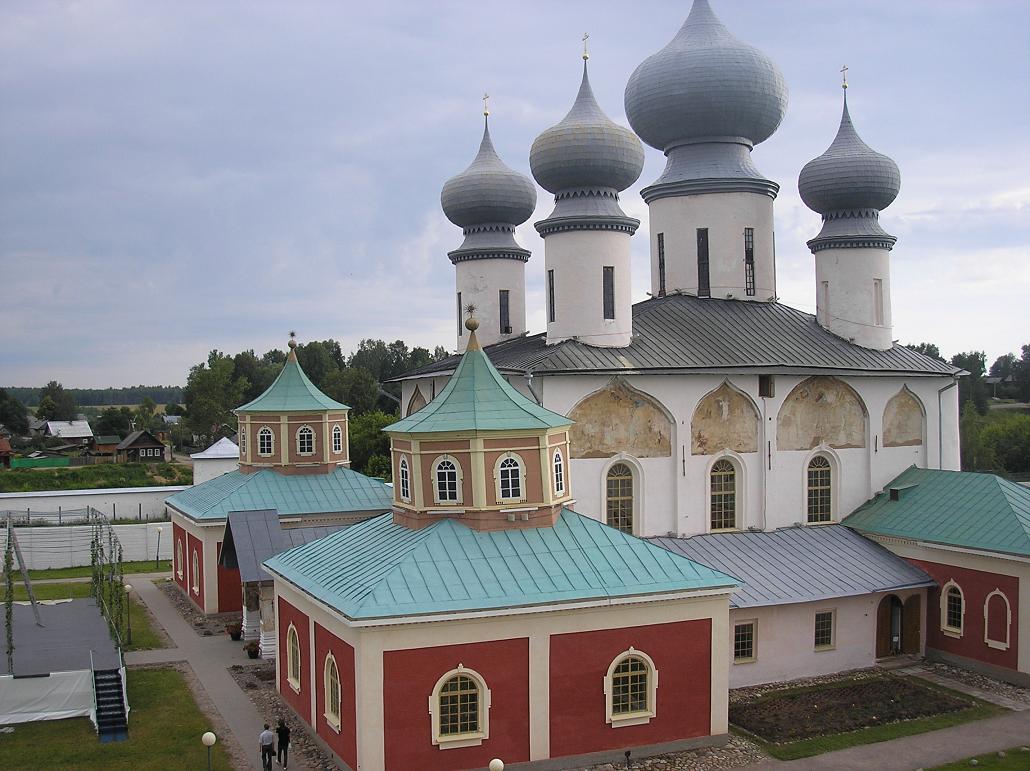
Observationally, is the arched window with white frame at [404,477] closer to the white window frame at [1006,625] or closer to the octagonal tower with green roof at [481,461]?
the octagonal tower with green roof at [481,461]

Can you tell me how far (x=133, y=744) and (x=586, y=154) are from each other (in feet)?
48.2

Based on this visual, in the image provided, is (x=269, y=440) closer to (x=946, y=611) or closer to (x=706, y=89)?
(x=706, y=89)

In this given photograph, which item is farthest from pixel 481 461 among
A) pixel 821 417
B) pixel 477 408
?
pixel 821 417

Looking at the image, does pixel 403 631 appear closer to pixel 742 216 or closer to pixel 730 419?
pixel 730 419

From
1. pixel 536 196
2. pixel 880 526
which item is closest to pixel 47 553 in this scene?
pixel 536 196

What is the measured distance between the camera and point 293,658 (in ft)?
57.1

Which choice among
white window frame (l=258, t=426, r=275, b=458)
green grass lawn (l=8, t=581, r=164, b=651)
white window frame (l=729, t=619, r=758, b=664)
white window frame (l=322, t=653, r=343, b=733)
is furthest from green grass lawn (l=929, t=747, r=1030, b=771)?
white window frame (l=258, t=426, r=275, b=458)

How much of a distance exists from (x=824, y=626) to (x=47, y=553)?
26.6 m

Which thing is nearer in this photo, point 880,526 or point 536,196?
point 880,526

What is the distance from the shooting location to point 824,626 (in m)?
20.1

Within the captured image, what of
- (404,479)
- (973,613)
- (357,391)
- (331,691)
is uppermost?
(357,391)

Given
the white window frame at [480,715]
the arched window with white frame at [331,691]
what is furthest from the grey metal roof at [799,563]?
the arched window with white frame at [331,691]

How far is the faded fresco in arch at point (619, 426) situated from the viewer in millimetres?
20188

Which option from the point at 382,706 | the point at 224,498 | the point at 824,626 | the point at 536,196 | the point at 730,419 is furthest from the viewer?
the point at 536,196
